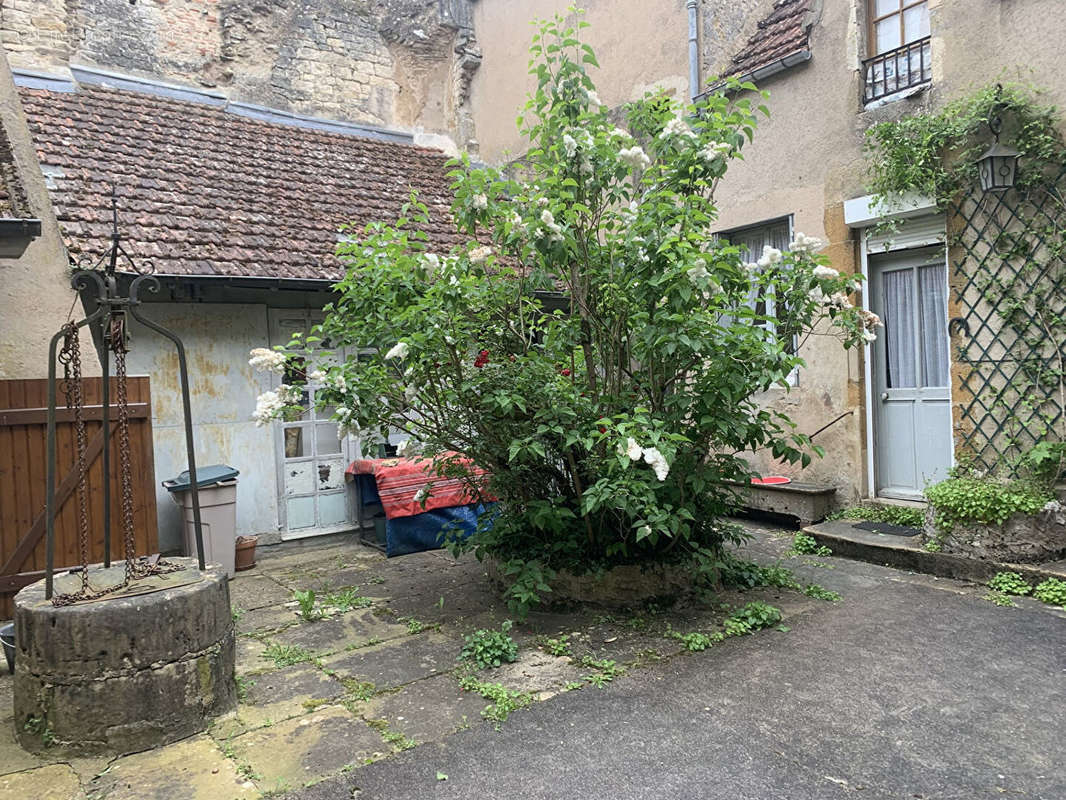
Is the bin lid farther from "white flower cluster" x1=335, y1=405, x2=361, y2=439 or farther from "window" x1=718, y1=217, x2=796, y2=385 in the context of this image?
"window" x1=718, y1=217, x2=796, y2=385

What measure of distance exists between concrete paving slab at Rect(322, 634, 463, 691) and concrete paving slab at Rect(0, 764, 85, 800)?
145 cm

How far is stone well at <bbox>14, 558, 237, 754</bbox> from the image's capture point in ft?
11.5

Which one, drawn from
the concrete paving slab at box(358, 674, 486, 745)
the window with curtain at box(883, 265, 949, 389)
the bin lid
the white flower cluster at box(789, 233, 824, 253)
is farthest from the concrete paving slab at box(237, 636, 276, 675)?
the window with curtain at box(883, 265, 949, 389)

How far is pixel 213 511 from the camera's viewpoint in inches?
272

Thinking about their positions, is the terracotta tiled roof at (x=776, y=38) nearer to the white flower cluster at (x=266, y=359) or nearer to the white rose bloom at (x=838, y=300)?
the white rose bloom at (x=838, y=300)

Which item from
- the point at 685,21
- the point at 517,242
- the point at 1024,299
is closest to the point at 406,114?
the point at 685,21

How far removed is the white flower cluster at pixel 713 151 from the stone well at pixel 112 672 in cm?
395

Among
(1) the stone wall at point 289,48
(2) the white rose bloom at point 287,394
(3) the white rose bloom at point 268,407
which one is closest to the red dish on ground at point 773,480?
(2) the white rose bloom at point 287,394

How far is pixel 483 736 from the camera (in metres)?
3.60

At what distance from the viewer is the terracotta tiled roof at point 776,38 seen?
8055 millimetres

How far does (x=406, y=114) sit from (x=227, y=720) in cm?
1243

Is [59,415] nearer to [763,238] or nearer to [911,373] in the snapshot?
[763,238]

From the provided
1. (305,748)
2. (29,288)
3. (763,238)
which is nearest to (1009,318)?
(763,238)

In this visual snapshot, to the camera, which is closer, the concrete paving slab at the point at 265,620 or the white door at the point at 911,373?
the concrete paving slab at the point at 265,620
